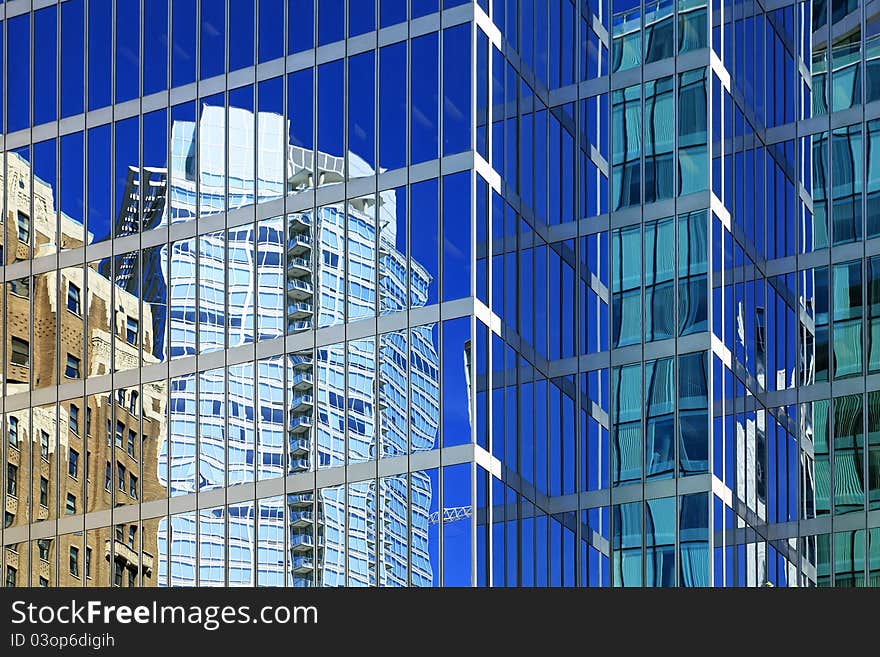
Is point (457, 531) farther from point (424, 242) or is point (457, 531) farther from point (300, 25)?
point (300, 25)

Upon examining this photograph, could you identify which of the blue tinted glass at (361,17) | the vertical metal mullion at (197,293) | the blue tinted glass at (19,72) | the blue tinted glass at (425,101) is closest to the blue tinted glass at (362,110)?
the blue tinted glass at (361,17)

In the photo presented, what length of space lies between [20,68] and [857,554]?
29.5m

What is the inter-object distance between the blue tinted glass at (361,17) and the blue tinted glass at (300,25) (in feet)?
4.29

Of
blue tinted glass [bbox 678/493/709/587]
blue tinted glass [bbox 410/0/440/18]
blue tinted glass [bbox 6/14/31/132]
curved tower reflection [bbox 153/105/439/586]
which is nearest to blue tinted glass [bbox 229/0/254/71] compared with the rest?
curved tower reflection [bbox 153/105/439/586]

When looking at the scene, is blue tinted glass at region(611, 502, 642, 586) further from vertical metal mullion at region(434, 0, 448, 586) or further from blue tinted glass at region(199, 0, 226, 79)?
blue tinted glass at region(199, 0, 226, 79)

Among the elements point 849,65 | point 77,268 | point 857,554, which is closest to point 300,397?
point 77,268

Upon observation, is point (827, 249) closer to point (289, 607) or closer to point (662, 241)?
point (662, 241)

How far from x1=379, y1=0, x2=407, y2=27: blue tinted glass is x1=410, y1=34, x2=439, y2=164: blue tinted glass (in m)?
0.99

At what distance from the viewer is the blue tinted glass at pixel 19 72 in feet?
183

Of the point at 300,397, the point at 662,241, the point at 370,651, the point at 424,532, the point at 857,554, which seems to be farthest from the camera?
the point at 857,554

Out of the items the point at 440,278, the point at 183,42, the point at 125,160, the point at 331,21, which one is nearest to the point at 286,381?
the point at 440,278

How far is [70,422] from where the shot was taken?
53.3 m

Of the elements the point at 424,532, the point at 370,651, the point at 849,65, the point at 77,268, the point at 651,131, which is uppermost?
the point at 849,65

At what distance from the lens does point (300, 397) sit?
48.8 metres
